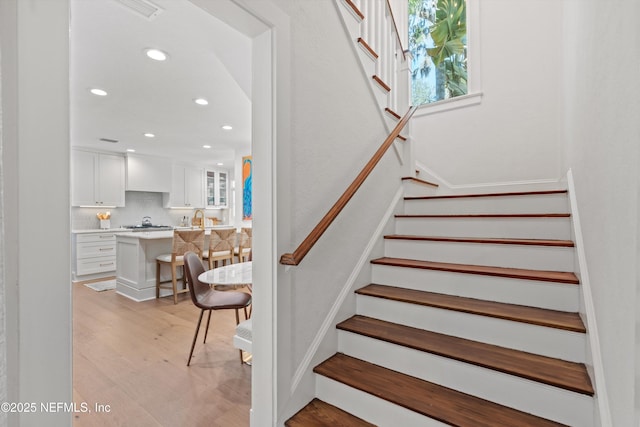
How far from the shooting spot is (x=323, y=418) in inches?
58.2

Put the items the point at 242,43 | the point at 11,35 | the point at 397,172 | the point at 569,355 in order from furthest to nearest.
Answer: the point at 397,172, the point at 242,43, the point at 569,355, the point at 11,35

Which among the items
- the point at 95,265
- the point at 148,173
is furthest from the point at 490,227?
the point at 148,173

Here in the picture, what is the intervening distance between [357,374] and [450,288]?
770 millimetres

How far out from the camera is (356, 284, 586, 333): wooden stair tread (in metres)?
1.36

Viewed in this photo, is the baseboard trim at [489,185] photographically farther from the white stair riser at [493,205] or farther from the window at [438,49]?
the window at [438,49]

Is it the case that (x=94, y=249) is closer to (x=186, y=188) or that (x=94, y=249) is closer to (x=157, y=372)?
(x=186, y=188)

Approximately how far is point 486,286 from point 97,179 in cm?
728

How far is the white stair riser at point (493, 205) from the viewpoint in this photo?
212 centimetres

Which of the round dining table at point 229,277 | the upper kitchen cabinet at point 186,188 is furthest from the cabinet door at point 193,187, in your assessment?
the round dining table at point 229,277

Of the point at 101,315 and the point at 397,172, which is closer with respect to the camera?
the point at 397,172

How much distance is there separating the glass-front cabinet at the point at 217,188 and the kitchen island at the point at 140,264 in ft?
13.2

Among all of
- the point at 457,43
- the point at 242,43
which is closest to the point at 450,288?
the point at 242,43

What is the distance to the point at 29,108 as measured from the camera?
73cm

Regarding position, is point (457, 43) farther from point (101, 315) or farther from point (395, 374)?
point (101, 315)
